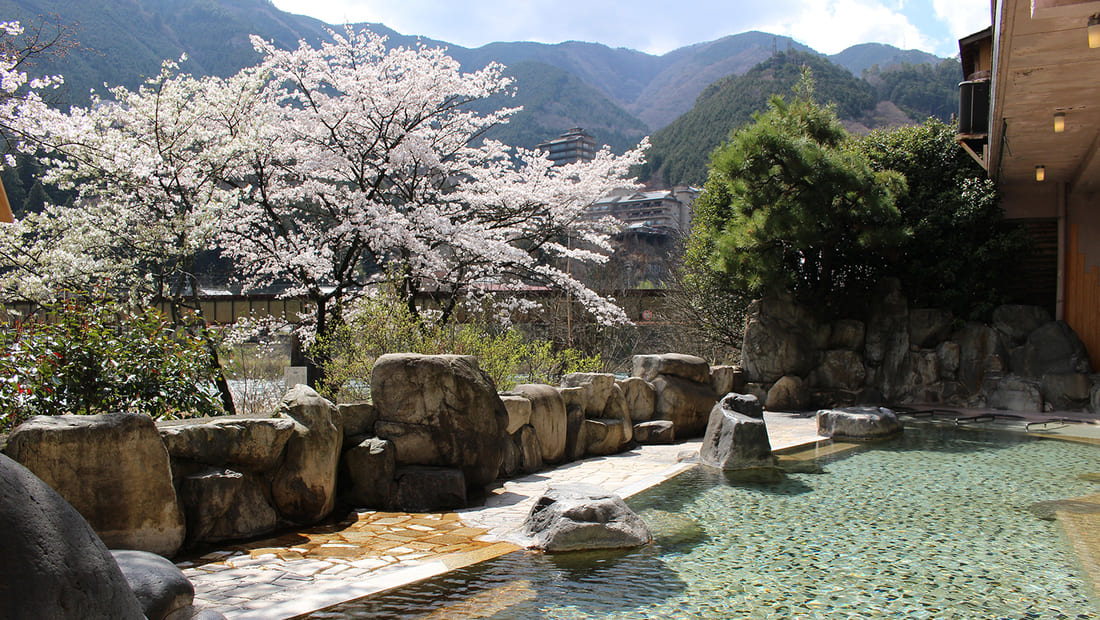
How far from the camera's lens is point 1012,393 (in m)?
11.6

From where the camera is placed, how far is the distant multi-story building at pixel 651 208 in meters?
33.1

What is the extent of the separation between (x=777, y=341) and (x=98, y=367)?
10.3 meters

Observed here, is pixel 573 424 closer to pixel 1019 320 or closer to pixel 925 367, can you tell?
pixel 925 367

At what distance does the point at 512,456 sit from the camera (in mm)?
6863

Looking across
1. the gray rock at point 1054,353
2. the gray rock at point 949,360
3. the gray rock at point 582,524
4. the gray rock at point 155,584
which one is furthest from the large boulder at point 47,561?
the gray rock at point 1054,353

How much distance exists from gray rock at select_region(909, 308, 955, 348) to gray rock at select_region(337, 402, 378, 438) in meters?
10.4

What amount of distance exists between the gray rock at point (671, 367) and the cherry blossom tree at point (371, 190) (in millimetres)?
1866

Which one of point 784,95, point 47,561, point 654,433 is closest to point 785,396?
point 654,433

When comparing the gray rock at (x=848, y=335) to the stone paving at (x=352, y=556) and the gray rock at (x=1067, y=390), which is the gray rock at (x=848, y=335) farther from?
the stone paving at (x=352, y=556)

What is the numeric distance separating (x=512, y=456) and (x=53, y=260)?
23.2 ft

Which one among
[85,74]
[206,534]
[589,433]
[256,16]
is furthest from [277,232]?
[256,16]

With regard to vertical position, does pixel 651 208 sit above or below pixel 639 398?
above

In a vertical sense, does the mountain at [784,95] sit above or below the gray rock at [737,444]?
above

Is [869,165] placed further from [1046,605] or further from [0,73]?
[0,73]
